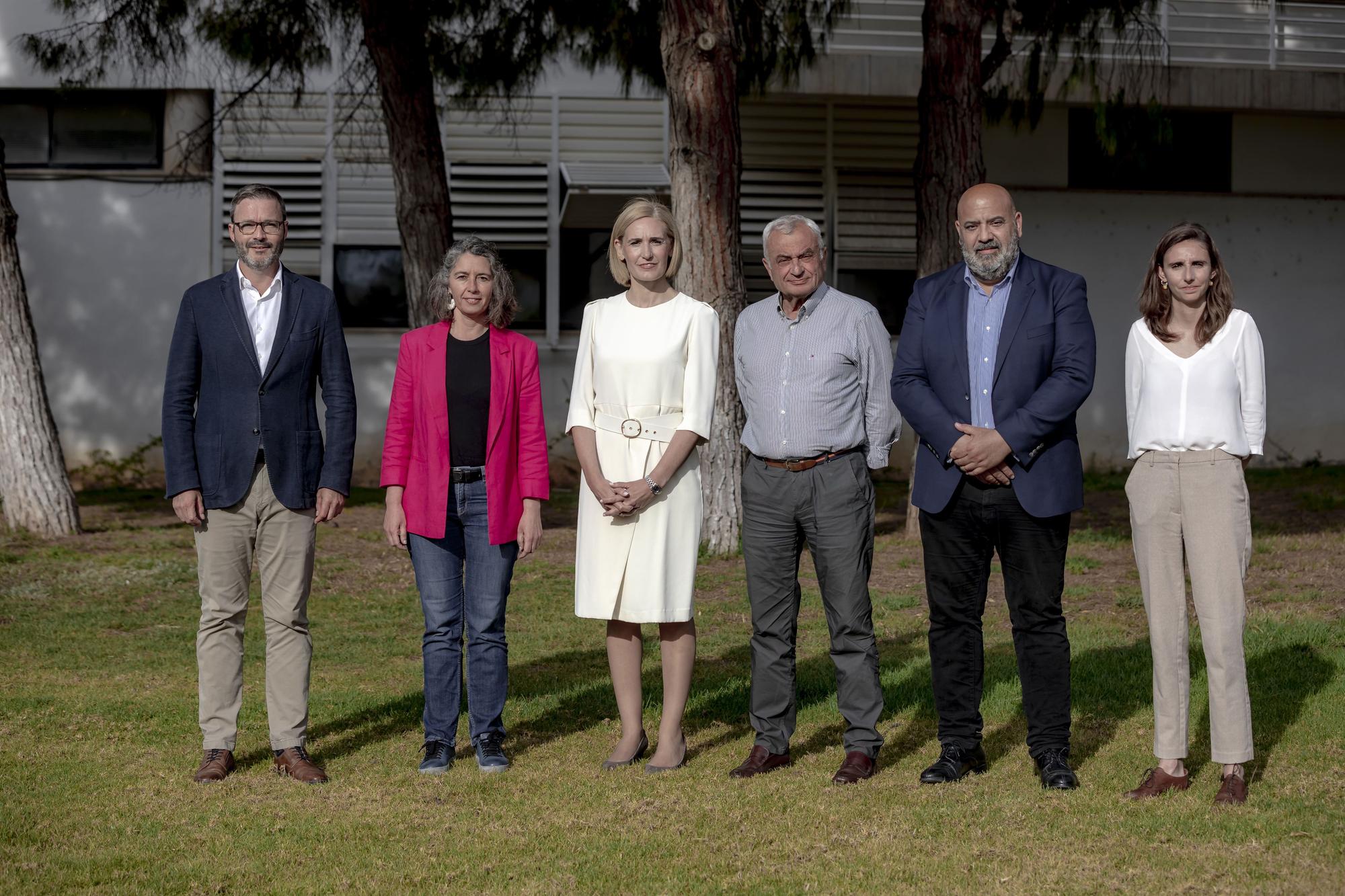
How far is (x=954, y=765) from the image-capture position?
5.05 metres

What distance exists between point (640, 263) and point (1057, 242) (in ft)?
44.1

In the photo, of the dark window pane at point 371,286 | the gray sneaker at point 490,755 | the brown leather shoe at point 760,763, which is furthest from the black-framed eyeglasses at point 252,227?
the dark window pane at point 371,286

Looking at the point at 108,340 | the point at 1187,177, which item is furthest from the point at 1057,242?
the point at 108,340

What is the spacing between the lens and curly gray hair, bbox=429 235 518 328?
208 inches

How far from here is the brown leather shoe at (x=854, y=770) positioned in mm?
5023

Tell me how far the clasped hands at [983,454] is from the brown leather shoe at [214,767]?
2.78m

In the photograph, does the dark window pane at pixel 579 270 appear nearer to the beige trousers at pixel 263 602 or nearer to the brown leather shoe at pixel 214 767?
the beige trousers at pixel 263 602

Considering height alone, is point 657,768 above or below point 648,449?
below

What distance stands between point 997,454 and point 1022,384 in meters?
0.27

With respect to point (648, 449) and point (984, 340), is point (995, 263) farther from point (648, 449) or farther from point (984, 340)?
point (648, 449)

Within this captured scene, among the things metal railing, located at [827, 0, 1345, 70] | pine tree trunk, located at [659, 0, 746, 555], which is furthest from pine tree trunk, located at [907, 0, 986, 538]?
metal railing, located at [827, 0, 1345, 70]

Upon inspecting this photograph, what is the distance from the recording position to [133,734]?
5832 mm

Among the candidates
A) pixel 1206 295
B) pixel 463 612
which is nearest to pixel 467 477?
pixel 463 612

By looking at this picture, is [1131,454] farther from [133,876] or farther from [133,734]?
[133,734]
